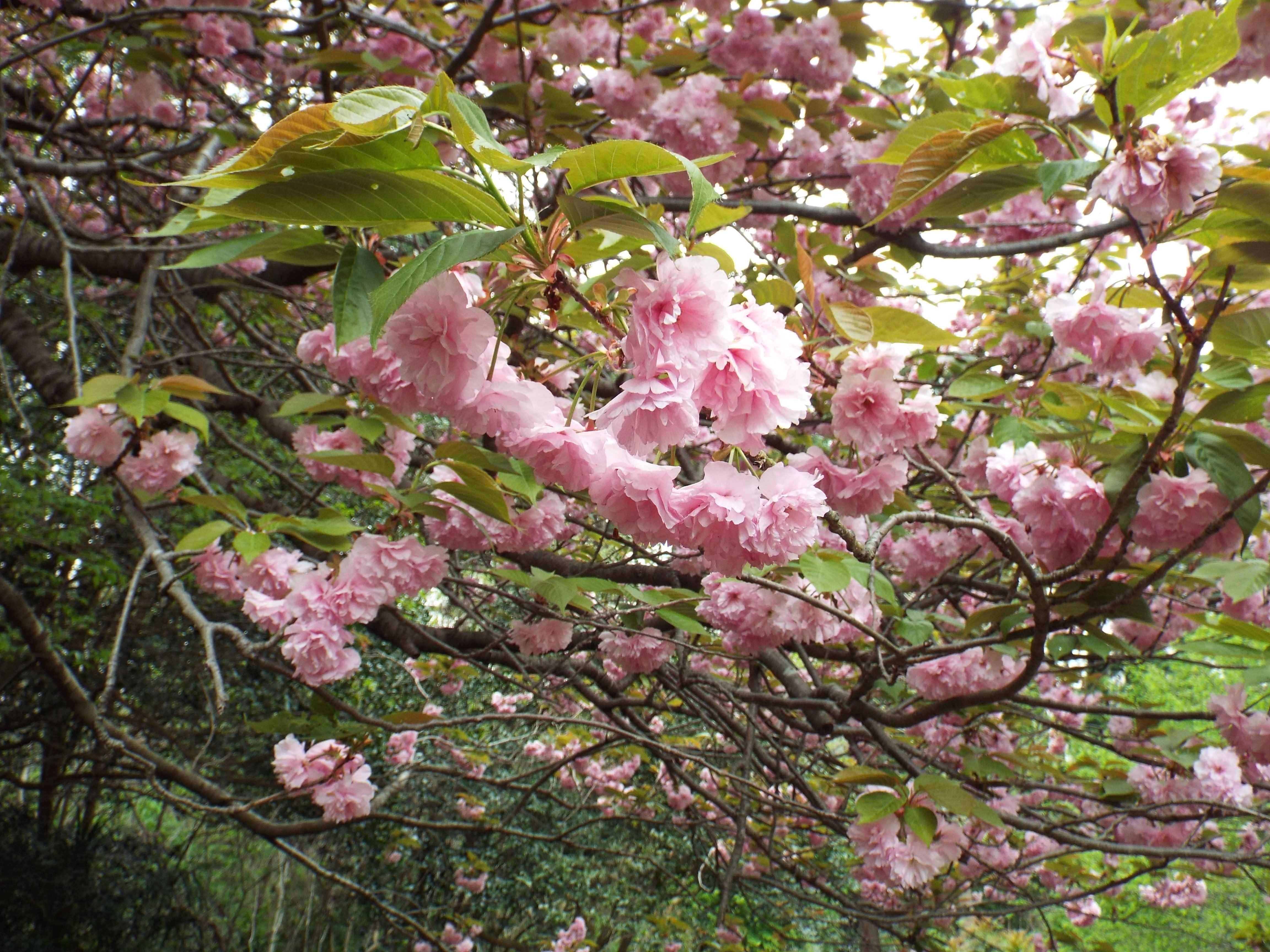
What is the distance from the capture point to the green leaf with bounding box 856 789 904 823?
1523mm

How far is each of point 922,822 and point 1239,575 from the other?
30.4 inches

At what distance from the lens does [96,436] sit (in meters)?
1.83

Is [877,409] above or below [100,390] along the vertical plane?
above

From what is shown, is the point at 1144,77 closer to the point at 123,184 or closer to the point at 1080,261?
the point at 1080,261

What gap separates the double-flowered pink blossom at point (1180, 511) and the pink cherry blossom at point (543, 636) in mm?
1250

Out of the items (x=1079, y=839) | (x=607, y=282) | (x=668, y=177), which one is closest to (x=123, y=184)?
(x=668, y=177)

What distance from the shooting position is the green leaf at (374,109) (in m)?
0.54

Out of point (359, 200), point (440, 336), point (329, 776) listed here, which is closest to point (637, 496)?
point (440, 336)

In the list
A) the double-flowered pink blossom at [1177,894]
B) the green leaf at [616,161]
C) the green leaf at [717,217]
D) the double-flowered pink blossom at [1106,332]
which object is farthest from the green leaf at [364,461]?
the double-flowered pink blossom at [1177,894]

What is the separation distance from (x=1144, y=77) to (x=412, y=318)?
0.97 meters

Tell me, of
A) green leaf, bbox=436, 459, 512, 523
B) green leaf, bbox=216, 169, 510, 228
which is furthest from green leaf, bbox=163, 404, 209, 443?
green leaf, bbox=216, 169, 510, 228

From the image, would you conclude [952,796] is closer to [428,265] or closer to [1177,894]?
[428,265]

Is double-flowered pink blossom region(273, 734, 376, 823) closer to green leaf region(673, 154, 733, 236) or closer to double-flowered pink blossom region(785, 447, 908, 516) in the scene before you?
double-flowered pink blossom region(785, 447, 908, 516)

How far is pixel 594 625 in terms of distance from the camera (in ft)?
5.25
